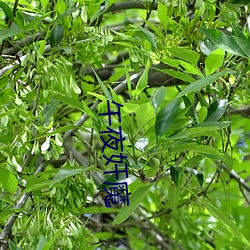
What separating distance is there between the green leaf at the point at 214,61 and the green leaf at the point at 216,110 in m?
0.05

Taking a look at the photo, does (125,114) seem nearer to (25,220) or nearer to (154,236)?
(25,220)

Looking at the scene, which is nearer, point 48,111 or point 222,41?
point 222,41

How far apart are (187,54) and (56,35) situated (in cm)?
17

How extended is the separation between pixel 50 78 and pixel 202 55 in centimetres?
27

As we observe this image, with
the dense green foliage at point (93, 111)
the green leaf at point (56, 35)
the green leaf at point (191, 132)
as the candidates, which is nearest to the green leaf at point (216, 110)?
the dense green foliage at point (93, 111)

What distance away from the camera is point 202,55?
0.99 m

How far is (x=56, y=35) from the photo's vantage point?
0.87 meters

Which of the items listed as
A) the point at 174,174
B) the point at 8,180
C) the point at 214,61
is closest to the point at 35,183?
the point at 8,180

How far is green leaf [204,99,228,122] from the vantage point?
860 mm

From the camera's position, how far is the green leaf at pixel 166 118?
2.49 ft

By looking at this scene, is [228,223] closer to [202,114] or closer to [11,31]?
[202,114]

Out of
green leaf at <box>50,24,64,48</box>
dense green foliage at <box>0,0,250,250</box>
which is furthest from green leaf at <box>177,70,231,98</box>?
green leaf at <box>50,24,64,48</box>

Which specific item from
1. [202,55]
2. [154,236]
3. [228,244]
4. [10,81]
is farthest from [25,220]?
[154,236]

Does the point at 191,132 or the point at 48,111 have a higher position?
the point at 191,132
